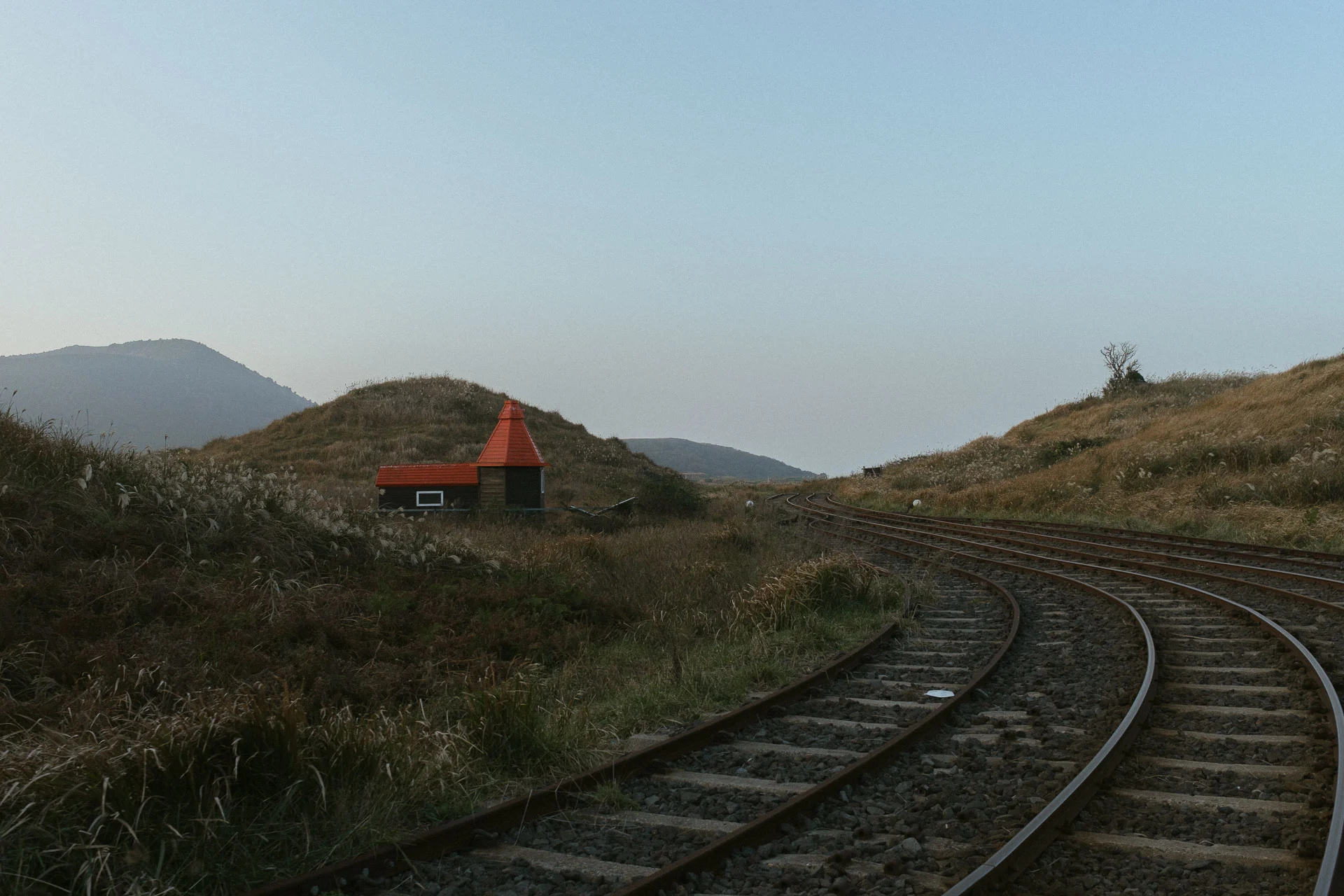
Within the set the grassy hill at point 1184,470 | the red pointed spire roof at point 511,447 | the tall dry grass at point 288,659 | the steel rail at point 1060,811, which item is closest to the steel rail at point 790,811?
the steel rail at point 1060,811

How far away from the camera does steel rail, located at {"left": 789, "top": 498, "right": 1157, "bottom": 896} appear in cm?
425

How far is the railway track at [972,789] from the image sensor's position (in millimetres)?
4426

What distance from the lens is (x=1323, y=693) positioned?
24.3 feet

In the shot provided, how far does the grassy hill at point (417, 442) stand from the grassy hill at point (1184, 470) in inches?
521

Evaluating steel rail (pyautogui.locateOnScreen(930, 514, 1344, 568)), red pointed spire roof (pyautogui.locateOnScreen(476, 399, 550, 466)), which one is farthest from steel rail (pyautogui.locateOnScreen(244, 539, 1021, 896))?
red pointed spire roof (pyautogui.locateOnScreen(476, 399, 550, 466))

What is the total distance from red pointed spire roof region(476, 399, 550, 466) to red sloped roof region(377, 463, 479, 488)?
1.77ft

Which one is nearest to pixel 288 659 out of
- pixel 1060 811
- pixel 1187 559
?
pixel 1060 811

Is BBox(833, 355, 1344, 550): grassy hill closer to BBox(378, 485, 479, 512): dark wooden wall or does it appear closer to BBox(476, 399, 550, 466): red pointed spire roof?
BBox(476, 399, 550, 466): red pointed spire roof

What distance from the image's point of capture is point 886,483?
49312mm

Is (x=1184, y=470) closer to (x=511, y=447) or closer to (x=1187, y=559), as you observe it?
(x=1187, y=559)

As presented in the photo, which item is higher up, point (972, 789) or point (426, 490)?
point (426, 490)

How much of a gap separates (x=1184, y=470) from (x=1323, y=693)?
23779 millimetres

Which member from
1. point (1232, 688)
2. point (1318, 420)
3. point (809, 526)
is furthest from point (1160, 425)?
point (1232, 688)

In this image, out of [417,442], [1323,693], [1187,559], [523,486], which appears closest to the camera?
[1323,693]
